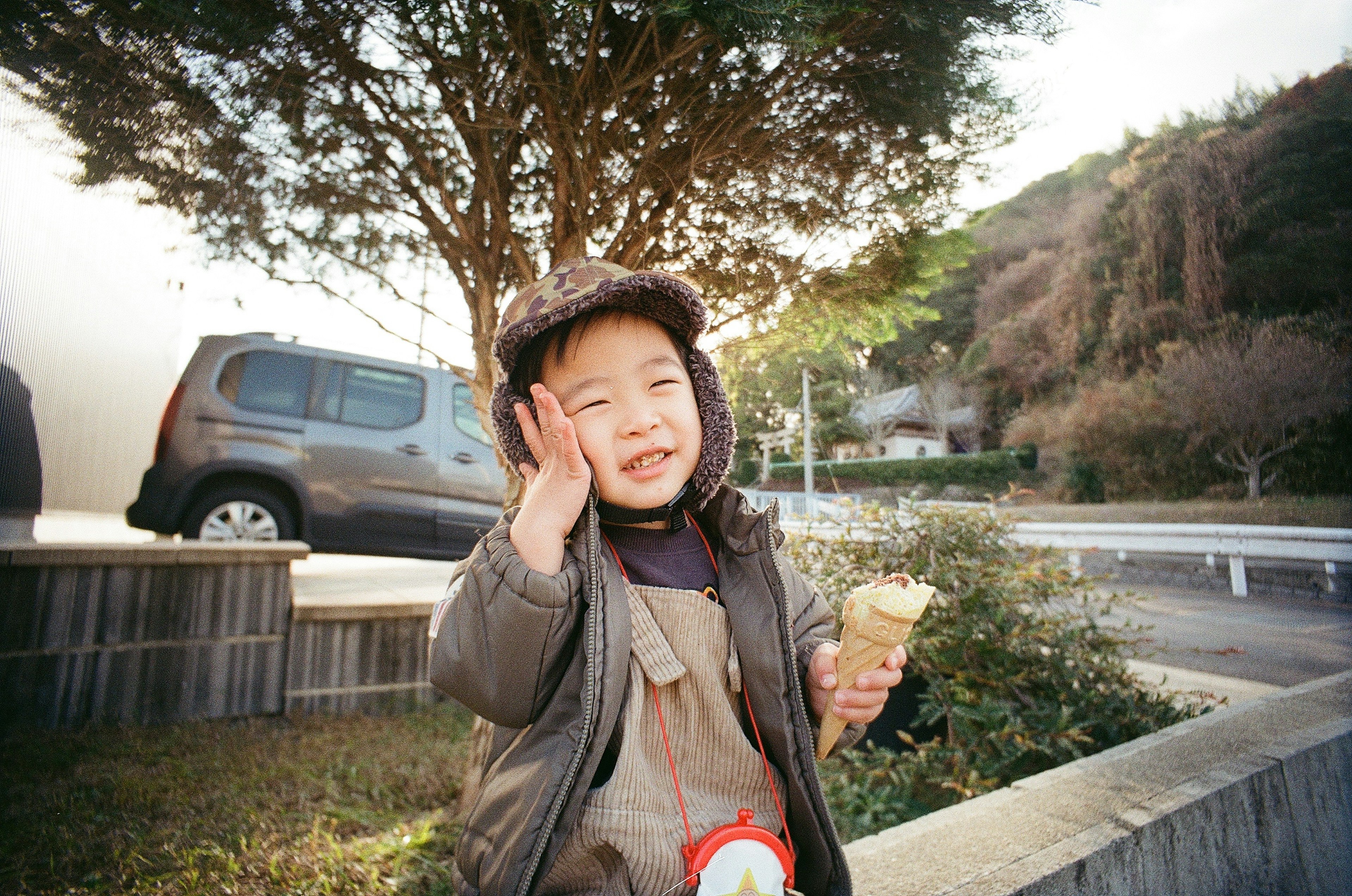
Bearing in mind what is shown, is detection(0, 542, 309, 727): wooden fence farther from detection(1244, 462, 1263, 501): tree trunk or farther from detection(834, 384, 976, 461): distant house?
detection(1244, 462, 1263, 501): tree trunk

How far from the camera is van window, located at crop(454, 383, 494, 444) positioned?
6.25m

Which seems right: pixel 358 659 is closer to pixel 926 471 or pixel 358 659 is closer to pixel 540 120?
pixel 540 120

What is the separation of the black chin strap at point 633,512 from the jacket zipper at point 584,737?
0.15 metres

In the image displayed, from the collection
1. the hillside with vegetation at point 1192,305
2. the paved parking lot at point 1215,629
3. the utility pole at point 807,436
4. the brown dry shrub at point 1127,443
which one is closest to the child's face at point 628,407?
the hillside with vegetation at point 1192,305

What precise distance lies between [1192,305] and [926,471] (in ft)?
26.8

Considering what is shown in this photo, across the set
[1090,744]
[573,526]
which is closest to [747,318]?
[573,526]

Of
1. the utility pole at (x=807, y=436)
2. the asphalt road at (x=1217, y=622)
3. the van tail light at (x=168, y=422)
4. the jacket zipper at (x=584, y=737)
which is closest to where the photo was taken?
the jacket zipper at (x=584, y=737)

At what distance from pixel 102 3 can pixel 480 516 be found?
491 centimetres

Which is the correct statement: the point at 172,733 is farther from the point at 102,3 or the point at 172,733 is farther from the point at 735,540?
the point at 735,540

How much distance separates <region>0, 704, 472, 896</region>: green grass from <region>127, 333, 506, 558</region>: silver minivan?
2.08 meters

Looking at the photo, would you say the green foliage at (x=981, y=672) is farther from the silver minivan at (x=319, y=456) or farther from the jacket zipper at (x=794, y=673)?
the silver minivan at (x=319, y=456)

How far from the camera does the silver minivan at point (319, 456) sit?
189 inches

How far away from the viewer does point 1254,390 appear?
537 centimetres

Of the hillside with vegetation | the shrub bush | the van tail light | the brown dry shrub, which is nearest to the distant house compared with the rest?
the hillside with vegetation
